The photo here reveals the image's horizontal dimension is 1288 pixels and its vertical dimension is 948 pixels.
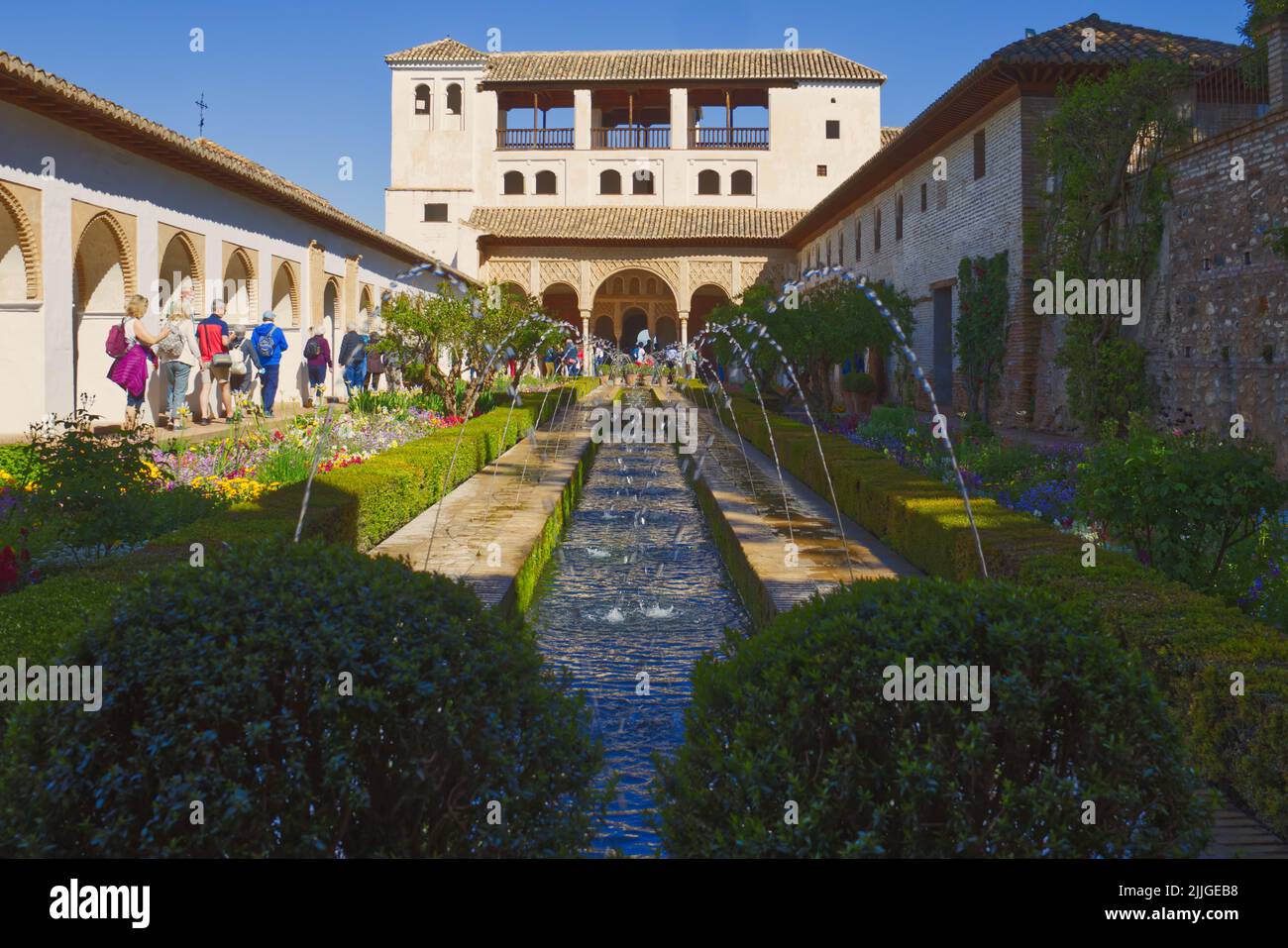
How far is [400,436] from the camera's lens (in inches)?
507

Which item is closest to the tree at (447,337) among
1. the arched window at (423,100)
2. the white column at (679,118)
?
the white column at (679,118)

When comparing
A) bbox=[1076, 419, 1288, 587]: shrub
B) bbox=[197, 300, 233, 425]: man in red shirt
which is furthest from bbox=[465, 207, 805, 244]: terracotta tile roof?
bbox=[1076, 419, 1288, 587]: shrub

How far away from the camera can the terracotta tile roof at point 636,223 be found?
3806 cm

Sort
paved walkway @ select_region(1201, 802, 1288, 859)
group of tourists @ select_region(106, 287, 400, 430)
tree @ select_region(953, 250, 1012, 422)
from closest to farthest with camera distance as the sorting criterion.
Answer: paved walkway @ select_region(1201, 802, 1288, 859)
group of tourists @ select_region(106, 287, 400, 430)
tree @ select_region(953, 250, 1012, 422)

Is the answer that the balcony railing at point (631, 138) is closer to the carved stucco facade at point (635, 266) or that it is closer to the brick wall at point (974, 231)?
the carved stucco facade at point (635, 266)

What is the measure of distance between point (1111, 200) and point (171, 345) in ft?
34.4

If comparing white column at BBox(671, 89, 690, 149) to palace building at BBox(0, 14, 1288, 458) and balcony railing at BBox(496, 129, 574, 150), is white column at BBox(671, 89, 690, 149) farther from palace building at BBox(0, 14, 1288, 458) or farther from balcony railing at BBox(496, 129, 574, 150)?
balcony railing at BBox(496, 129, 574, 150)

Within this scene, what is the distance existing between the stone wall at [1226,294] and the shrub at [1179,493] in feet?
18.0

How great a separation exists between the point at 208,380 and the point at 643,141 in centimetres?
2738

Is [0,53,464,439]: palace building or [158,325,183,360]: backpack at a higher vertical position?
[0,53,464,439]: palace building

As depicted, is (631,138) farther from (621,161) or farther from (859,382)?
(859,382)

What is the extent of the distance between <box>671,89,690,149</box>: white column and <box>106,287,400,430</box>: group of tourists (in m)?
22.8

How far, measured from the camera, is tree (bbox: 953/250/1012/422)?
1683 cm
